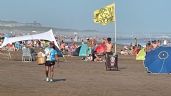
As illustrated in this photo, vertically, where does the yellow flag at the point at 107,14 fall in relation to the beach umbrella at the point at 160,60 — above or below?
above

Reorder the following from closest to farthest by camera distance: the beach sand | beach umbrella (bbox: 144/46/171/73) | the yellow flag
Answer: the beach sand < beach umbrella (bbox: 144/46/171/73) < the yellow flag

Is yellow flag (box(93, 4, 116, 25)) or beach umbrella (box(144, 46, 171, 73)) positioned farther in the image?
yellow flag (box(93, 4, 116, 25))

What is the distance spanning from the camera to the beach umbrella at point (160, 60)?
24.2 meters

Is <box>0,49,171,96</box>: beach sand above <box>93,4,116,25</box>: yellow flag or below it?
below

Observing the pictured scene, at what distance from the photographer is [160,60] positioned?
79.6 feet

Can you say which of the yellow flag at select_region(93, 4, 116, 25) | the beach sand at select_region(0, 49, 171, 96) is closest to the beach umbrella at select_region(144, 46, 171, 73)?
the beach sand at select_region(0, 49, 171, 96)

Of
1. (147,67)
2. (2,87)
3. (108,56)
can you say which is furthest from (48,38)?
(2,87)

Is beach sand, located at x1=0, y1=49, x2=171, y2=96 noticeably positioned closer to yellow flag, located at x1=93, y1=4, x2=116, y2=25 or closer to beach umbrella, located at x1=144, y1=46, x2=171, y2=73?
beach umbrella, located at x1=144, y1=46, x2=171, y2=73

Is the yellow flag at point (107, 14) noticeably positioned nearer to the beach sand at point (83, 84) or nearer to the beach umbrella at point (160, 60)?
the beach sand at point (83, 84)

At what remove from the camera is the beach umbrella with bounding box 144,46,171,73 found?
79.4 ft

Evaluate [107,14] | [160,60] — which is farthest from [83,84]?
[107,14]

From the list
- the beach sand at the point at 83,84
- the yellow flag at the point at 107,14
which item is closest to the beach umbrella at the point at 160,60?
the beach sand at the point at 83,84

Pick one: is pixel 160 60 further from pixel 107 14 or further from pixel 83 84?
pixel 107 14

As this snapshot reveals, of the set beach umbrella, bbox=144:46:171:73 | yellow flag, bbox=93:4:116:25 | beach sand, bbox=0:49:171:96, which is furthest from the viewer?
yellow flag, bbox=93:4:116:25
